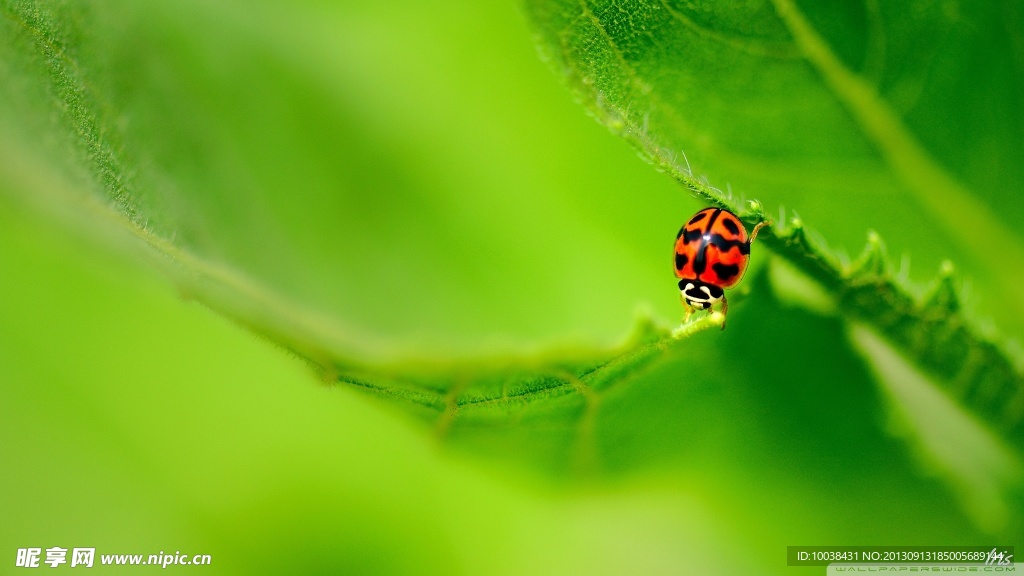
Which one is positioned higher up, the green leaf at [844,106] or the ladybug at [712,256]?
the green leaf at [844,106]

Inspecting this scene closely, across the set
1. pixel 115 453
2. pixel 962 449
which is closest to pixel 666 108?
pixel 962 449

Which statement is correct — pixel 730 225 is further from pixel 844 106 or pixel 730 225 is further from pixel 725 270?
pixel 844 106

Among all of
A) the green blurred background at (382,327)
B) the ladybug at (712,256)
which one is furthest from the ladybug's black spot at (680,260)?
the green blurred background at (382,327)

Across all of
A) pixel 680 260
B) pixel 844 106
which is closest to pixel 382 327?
pixel 680 260

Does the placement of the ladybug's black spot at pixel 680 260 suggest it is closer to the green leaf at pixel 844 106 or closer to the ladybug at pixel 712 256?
the ladybug at pixel 712 256

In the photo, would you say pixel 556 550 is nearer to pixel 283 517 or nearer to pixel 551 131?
pixel 283 517
